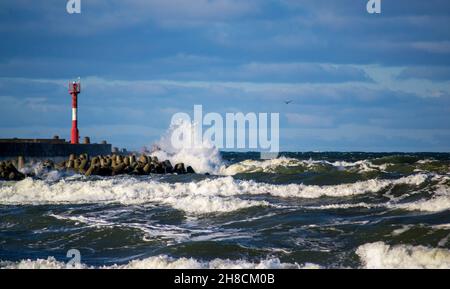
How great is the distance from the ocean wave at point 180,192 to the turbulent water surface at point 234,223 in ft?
0.11

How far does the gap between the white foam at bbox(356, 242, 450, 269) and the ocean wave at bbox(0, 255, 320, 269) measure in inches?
36.0

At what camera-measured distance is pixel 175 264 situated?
1055 cm

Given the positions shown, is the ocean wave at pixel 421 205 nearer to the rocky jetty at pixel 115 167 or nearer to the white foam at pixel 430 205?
the white foam at pixel 430 205

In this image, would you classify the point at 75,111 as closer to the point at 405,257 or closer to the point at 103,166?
the point at 103,166

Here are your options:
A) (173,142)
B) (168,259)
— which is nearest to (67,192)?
(168,259)

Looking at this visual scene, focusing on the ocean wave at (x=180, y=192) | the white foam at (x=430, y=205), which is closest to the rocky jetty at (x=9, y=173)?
the ocean wave at (x=180, y=192)

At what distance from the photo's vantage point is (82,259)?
12.1 meters

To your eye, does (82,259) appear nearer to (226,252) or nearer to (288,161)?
(226,252)

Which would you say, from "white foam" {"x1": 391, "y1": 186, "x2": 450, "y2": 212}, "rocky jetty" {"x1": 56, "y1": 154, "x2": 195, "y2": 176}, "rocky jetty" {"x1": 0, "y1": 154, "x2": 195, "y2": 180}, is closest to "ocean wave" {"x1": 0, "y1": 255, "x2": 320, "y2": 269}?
"white foam" {"x1": 391, "y1": 186, "x2": 450, "y2": 212}

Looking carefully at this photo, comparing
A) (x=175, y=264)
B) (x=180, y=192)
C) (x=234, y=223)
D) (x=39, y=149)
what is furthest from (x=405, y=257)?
(x=39, y=149)

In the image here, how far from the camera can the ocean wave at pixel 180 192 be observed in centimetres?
1772

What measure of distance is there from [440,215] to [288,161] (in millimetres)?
20830

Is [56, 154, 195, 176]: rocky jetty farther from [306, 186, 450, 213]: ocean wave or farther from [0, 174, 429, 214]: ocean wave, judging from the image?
[306, 186, 450, 213]: ocean wave

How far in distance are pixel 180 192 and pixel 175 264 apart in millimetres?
10776
